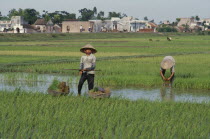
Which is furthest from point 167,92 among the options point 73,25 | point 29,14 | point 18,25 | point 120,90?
point 29,14

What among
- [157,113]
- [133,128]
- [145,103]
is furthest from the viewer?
[145,103]

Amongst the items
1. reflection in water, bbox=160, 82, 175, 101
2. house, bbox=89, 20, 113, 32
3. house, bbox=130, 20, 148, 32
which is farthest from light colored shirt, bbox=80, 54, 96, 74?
house, bbox=130, 20, 148, 32

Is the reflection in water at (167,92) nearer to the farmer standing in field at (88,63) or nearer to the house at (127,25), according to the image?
the farmer standing in field at (88,63)

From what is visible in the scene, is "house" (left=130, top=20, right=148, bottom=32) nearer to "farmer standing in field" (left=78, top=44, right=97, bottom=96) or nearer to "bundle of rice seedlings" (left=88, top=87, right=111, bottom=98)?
"farmer standing in field" (left=78, top=44, right=97, bottom=96)

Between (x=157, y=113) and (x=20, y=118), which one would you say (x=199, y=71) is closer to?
(x=157, y=113)

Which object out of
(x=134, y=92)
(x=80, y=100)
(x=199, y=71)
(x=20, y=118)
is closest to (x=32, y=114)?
(x=20, y=118)

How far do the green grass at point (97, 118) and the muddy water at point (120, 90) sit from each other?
4.07ft

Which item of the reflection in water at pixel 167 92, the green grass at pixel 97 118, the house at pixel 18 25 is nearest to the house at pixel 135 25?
the house at pixel 18 25

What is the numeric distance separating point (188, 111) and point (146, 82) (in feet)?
16.9

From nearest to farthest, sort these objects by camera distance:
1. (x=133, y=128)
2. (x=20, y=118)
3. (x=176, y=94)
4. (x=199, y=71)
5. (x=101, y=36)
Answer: (x=133, y=128), (x=20, y=118), (x=176, y=94), (x=199, y=71), (x=101, y=36)

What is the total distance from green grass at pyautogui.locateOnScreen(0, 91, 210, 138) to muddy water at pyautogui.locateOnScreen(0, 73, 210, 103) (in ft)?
4.07

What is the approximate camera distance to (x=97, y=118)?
28.2ft

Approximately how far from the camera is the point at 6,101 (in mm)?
10148

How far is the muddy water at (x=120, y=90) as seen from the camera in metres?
12.2
